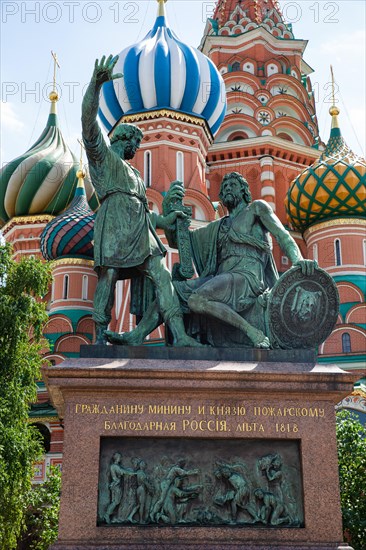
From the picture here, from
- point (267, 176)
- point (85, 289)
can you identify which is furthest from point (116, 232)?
point (267, 176)

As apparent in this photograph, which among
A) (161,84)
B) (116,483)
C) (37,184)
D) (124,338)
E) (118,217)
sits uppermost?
(161,84)

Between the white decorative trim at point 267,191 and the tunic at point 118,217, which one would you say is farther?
the white decorative trim at point 267,191

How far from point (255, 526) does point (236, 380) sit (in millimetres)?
1271

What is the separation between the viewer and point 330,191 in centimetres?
2861

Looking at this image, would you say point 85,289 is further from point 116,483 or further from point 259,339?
point 116,483

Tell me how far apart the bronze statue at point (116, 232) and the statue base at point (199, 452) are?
652mm

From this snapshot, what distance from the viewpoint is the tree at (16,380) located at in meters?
14.4

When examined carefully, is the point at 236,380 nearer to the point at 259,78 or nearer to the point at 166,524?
the point at 166,524

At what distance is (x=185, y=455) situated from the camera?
23.7 ft

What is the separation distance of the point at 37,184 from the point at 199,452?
94.6 ft

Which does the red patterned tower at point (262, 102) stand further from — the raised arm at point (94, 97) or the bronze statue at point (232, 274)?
the raised arm at point (94, 97)

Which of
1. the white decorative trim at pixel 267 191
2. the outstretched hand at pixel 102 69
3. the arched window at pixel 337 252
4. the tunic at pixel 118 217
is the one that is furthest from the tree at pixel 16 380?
the white decorative trim at pixel 267 191

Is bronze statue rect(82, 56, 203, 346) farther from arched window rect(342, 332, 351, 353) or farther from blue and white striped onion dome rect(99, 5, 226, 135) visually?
blue and white striped onion dome rect(99, 5, 226, 135)

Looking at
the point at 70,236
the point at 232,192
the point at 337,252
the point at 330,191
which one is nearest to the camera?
the point at 232,192
